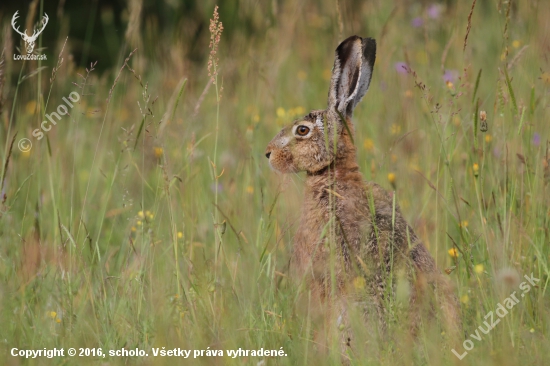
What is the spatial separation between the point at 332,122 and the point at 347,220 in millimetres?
874

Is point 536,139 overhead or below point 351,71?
below

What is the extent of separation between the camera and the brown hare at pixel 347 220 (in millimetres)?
3855

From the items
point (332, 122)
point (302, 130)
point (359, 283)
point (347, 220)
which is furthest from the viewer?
point (302, 130)

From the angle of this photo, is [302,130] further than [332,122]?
Yes

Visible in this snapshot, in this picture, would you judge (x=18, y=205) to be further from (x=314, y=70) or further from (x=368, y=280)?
(x=314, y=70)

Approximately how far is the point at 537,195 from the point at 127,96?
21.0 feet

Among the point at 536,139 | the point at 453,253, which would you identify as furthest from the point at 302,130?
the point at 536,139

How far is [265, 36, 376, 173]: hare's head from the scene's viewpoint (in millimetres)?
4828

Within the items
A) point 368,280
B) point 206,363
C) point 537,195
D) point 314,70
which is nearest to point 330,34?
point 314,70

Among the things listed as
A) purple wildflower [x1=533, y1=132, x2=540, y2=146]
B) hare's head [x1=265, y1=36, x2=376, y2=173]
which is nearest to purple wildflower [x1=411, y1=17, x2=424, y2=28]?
purple wildflower [x1=533, y1=132, x2=540, y2=146]

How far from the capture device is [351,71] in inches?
192

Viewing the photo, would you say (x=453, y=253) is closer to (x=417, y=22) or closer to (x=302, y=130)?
(x=302, y=130)

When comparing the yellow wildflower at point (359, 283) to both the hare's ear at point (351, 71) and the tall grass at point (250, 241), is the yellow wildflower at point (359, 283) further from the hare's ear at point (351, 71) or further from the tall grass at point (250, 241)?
the hare's ear at point (351, 71)

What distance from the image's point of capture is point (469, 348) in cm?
332
